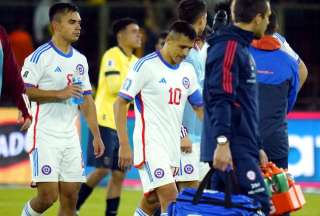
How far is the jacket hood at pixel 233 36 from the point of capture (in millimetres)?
9617

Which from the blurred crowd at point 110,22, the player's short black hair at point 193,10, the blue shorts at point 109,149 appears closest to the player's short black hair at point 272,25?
the player's short black hair at point 193,10

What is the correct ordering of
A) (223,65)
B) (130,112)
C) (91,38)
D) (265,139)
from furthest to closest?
(91,38), (130,112), (265,139), (223,65)

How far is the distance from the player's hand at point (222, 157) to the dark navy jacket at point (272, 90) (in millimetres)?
1339

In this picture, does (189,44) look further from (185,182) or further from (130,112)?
(130,112)

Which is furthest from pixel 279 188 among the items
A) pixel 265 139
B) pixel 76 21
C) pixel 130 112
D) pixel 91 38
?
pixel 91 38

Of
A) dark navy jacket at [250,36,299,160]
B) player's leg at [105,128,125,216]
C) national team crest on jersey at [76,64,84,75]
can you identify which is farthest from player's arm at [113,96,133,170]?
player's leg at [105,128,125,216]

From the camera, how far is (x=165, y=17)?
1003 inches

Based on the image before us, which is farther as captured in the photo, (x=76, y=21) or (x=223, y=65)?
(x=76, y=21)

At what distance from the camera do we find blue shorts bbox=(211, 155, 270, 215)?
9.58m

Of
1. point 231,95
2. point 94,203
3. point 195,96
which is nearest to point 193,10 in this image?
point 195,96

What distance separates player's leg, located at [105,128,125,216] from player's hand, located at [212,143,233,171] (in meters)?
5.20

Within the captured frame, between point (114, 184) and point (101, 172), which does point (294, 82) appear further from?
point (101, 172)

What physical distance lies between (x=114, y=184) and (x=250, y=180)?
5.39m

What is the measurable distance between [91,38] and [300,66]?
44.4 feet
